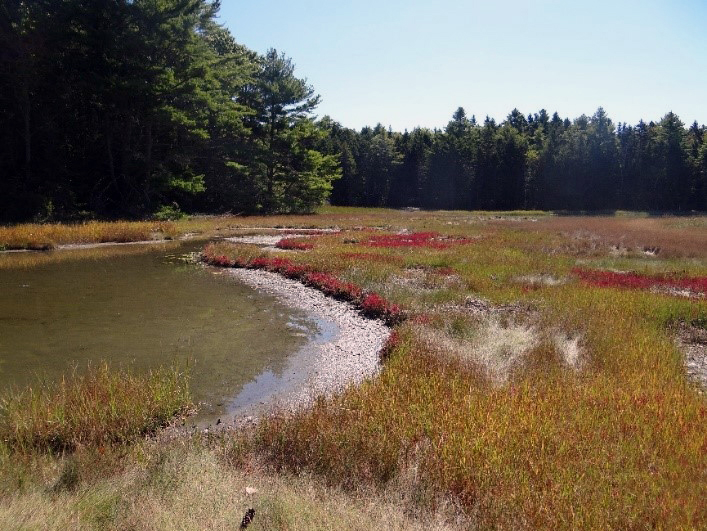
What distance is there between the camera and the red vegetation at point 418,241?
88.1 feet

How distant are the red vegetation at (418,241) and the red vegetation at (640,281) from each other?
363 inches

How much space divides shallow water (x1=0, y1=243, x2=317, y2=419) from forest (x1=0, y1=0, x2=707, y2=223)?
69.7 feet

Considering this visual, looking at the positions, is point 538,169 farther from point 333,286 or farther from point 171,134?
point 333,286

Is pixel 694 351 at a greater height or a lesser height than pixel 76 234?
lesser

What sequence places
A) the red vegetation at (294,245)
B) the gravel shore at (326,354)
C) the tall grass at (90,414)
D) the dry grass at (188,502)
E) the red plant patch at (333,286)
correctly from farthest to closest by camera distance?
1. the red vegetation at (294,245)
2. the red plant patch at (333,286)
3. the gravel shore at (326,354)
4. the tall grass at (90,414)
5. the dry grass at (188,502)

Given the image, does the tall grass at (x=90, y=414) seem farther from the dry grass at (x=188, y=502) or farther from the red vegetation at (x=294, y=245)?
the red vegetation at (x=294, y=245)

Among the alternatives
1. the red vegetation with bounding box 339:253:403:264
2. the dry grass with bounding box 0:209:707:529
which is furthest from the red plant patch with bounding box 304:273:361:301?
the dry grass with bounding box 0:209:707:529

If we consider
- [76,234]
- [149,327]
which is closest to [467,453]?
[149,327]

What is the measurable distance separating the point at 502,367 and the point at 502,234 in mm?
25411

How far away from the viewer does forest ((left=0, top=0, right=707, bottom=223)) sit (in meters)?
37.2

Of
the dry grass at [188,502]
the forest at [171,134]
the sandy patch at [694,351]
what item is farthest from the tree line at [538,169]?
the dry grass at [188,502]

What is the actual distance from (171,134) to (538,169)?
64886 mm

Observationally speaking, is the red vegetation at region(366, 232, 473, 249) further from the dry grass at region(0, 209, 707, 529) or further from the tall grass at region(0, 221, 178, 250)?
the dry grass at region(0, 209, 707, 529)

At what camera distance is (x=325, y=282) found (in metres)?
17.5
